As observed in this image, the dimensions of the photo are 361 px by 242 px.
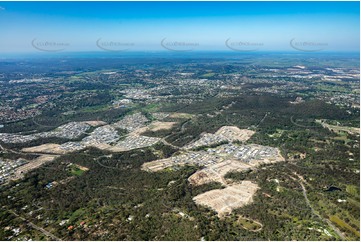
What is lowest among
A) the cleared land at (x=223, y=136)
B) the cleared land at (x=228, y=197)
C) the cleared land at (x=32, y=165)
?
the cleared land at (x=32, y=165)

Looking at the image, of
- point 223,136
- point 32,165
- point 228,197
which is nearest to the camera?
point 228,197

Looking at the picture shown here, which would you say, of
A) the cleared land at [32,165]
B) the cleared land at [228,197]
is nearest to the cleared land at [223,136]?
the cleared land at [228,197]

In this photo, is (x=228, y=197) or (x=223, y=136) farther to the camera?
(x=223, y=136)

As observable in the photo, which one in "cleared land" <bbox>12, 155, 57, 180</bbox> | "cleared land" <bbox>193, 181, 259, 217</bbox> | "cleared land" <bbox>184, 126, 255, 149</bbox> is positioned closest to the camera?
"cleared land" <bbox>193, 181, 259, 217</bbox>

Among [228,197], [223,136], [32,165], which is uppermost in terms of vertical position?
[223,136]

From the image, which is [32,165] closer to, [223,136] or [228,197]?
[228,197]

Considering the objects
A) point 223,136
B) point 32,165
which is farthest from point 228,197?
point 32,165

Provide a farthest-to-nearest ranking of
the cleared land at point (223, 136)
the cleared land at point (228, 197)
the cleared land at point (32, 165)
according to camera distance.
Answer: the cleared land at point (223, 136), the cleared land at point (32, 165), the cleared land at point (228, 197)

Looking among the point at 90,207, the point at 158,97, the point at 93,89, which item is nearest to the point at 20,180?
the point at 90,207

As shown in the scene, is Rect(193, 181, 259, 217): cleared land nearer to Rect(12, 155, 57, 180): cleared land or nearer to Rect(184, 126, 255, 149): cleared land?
Rect(184, 126, 255, 149): cleared land

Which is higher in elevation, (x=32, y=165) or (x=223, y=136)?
(x=223, y=136)

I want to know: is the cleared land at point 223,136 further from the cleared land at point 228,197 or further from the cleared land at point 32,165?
the cleared land at point 32,165

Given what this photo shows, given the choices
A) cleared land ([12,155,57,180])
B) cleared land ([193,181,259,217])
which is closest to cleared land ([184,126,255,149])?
cleared land ([193,181,259,217])
